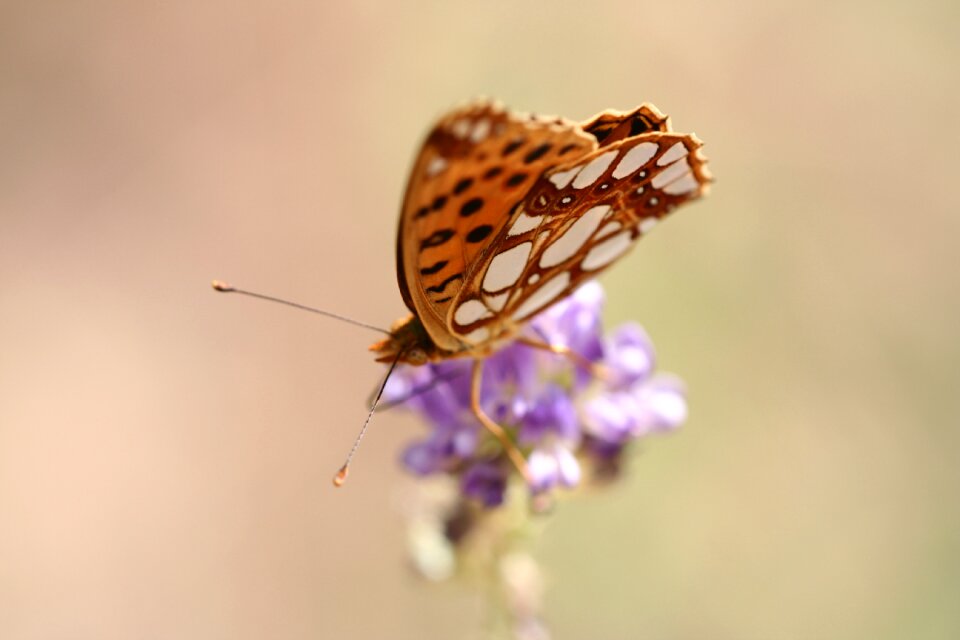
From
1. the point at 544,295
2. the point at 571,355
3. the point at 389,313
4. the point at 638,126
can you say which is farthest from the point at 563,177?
the point at 389,313

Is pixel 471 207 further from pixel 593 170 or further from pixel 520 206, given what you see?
pixel 593 170

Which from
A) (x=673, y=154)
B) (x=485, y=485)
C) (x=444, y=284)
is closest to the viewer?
(x=444, y=284)

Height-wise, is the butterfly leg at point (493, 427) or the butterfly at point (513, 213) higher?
the butterfly at point (513, 213)

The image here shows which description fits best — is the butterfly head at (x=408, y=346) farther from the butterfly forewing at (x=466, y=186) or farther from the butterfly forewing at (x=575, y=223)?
the butterfly forewing at (x=466, y=186)

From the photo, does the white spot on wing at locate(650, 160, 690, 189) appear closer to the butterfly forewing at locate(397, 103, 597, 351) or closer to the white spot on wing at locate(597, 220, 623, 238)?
the white spot on wing at locate(597, 220, 623, 238)

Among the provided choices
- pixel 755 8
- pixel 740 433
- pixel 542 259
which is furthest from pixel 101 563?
pixel 755 8

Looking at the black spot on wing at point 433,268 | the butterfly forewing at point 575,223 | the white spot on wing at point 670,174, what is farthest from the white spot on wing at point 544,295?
the black spot on wing at point 433,268

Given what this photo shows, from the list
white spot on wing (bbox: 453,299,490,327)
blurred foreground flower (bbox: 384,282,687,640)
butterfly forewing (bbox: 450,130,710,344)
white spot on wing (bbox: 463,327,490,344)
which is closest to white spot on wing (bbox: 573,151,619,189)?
butterfly forewing (bbox: 450,130,710,344)
